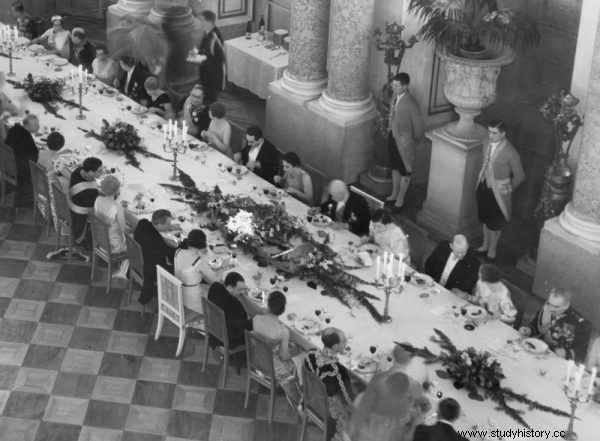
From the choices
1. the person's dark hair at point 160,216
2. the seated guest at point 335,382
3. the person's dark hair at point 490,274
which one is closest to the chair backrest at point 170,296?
the person's dark hair at point 160,216

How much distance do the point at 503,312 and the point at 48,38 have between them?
26.0 feet

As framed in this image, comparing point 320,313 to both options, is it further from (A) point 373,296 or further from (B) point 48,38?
(B) point 48,38

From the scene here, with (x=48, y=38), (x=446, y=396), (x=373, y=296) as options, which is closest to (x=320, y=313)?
(x=373, y=296)

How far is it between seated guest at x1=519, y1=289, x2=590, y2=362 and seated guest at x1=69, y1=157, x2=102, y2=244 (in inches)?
162

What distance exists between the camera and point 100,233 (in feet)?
30.8

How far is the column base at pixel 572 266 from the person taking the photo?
29.4 feet

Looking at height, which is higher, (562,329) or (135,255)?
(562,329)

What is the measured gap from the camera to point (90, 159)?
31.4 ft

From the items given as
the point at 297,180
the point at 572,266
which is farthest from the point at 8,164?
the point at 572,266

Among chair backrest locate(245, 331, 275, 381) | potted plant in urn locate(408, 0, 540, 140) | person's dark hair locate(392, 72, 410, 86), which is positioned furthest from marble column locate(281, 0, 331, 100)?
chair backrest locate(245, 331, 275, 381)

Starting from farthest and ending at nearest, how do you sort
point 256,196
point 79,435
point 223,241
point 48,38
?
1. point 48,38
2. point 256,196
3. point 223,241
4. point 79,435

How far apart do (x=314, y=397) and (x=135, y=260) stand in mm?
2491

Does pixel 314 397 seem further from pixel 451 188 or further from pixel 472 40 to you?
pixel 472 40

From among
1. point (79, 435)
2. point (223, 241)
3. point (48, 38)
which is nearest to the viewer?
point (79, 435)
